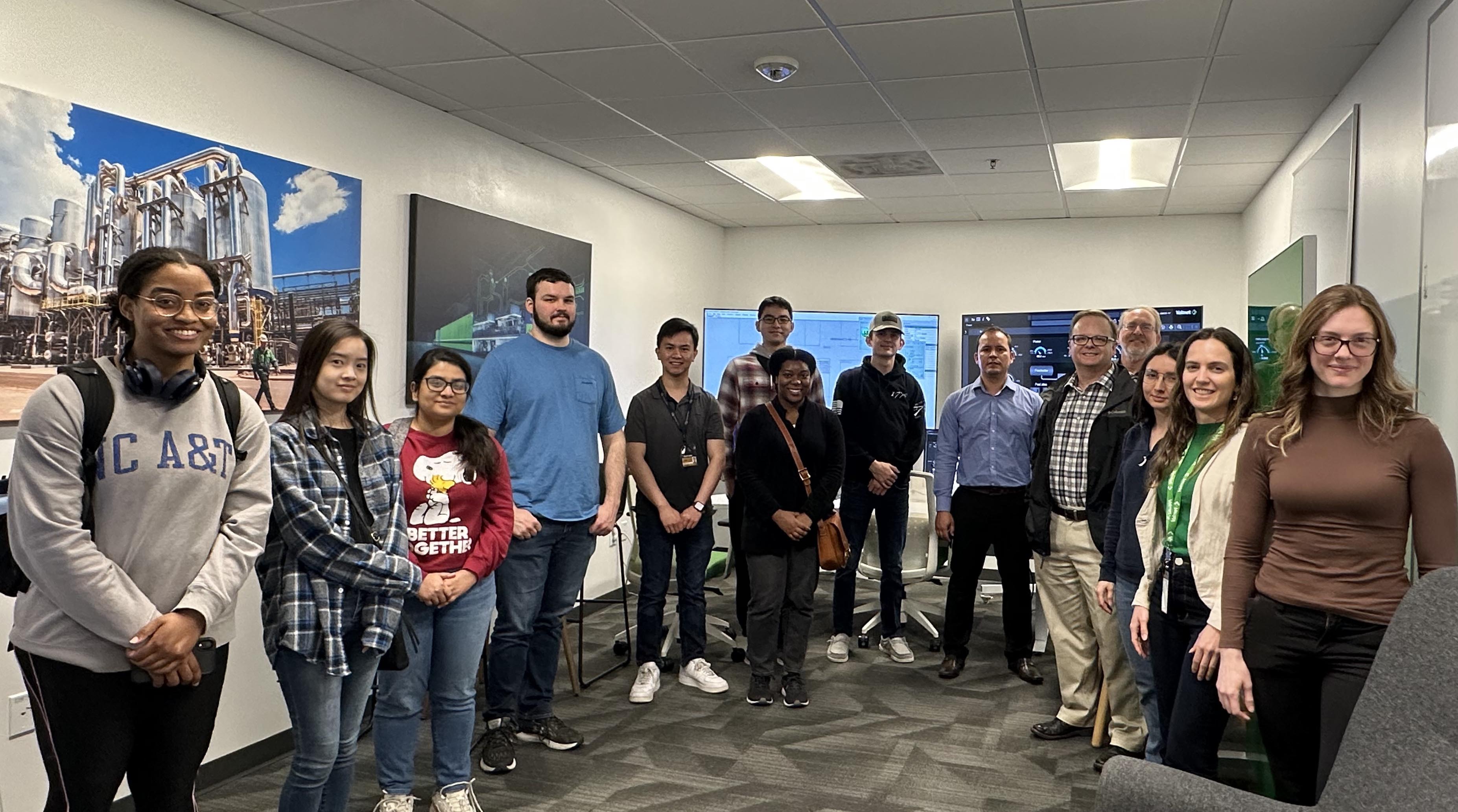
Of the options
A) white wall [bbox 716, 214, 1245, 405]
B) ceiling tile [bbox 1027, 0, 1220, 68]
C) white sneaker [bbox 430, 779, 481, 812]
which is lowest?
white sneaker [bbox 430, 779, 481, 812]

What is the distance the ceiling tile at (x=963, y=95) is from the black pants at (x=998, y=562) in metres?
1.54

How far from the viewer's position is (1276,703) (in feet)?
6.36

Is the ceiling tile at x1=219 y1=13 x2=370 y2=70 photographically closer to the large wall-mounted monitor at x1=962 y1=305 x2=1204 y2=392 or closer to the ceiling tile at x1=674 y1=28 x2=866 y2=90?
the ceiling tile at x1=674 y1=28 x2=866 y2=90

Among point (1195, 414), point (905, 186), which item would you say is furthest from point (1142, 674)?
point (905, 186)

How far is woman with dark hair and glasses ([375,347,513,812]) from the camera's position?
8.37 feet

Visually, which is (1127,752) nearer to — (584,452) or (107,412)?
(584,452)

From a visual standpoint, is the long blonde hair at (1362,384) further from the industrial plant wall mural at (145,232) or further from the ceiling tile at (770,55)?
the industrial plant wall mural at (145,232)

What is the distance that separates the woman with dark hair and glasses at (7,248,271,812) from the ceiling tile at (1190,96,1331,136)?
3.68 metres

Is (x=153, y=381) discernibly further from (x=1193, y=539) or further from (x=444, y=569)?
(x=1193, y=539)

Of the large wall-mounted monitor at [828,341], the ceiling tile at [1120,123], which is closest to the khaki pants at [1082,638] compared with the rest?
the ceiling tile at [1120,123]

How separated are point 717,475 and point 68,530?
252 centimetres

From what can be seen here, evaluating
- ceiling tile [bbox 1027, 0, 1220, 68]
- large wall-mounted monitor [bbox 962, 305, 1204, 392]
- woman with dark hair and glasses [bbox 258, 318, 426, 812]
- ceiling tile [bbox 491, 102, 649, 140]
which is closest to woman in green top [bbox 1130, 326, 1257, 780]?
ceiling tile [bbox 1027, 0, 1220, 68]

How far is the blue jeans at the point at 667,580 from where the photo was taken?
3.92m

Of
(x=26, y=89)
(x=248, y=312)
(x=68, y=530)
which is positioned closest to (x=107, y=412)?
(x=68, y=530)
